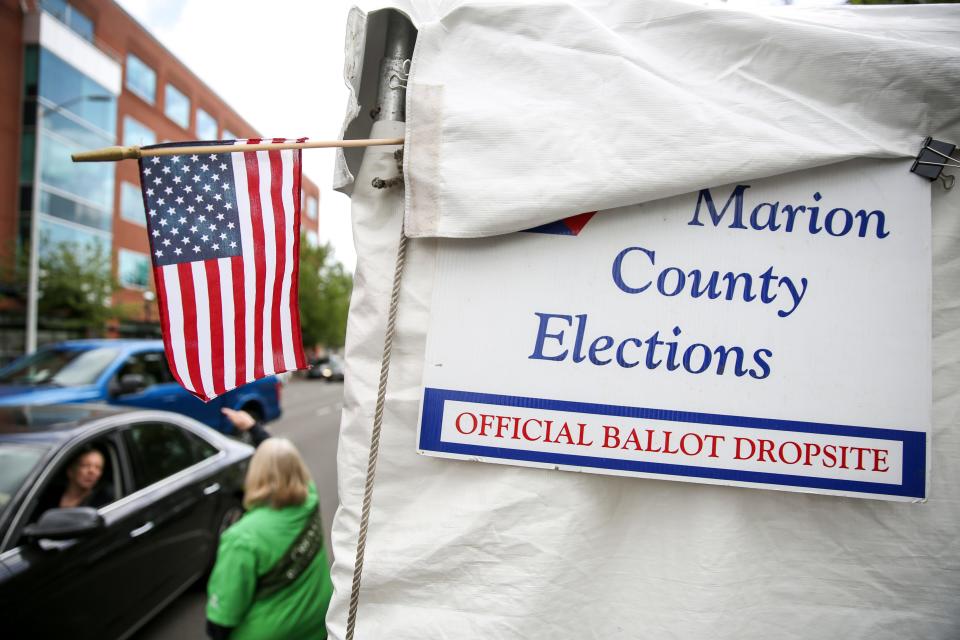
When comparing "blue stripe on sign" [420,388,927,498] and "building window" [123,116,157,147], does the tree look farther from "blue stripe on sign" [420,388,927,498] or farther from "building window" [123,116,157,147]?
"blue stripe on sign" [420,388,927,498]

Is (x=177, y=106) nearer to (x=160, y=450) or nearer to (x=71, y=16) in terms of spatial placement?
(x=71, y=16)

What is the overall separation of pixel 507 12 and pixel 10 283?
20.6 meters

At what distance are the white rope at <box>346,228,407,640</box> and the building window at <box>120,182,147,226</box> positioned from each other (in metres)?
26.0

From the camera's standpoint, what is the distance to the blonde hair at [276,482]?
7.98ft

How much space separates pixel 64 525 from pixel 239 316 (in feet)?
6.76

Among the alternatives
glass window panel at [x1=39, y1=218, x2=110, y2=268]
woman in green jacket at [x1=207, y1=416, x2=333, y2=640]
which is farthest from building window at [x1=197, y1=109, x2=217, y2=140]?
woman in green jacket at [x1=207, y1=416, x2=333, y2=640]

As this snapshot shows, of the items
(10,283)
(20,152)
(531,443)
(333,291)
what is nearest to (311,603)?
(531,443)

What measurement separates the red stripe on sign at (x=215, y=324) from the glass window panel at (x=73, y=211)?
893 inches

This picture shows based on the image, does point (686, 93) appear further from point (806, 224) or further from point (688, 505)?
point (688, 505)

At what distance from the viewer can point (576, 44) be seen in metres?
1.24

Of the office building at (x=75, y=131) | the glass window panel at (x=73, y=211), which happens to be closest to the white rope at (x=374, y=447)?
the office building at (x=75, y=131)

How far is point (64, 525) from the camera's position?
2.48 m

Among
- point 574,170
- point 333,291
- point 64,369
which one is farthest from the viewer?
point 333,291

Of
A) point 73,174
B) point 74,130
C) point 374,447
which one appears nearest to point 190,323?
point 374,447
